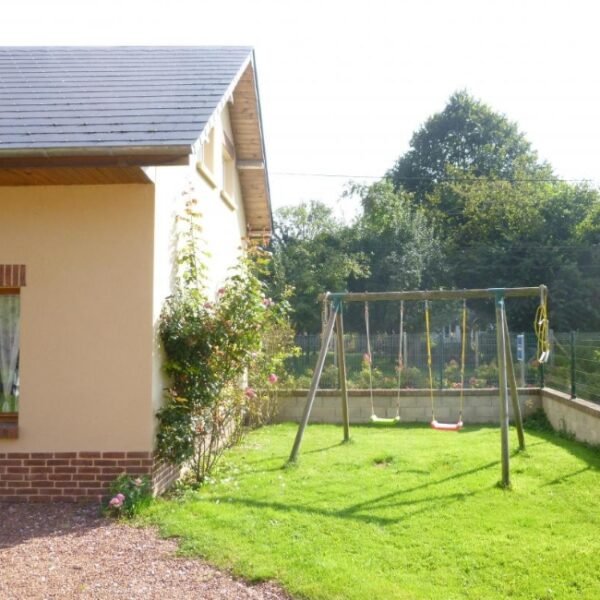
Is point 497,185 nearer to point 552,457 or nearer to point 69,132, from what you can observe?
point 552,457

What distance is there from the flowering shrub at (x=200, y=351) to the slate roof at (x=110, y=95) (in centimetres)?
129

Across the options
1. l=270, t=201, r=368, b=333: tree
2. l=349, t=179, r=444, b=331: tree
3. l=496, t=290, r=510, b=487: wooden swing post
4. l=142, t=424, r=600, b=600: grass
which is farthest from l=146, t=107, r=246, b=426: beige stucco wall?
l=349, t=179, r=444, b=331: tree

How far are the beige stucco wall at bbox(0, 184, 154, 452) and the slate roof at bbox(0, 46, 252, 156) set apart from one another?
0.69 metres

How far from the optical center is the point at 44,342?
22.3ft

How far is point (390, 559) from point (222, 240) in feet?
21.0

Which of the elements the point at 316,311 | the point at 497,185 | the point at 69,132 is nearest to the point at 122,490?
the point at 69,132

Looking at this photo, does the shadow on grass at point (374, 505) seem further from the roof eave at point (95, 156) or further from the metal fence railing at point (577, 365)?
the metal fence railing at point (577, 365)

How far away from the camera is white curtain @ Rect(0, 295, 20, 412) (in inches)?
276

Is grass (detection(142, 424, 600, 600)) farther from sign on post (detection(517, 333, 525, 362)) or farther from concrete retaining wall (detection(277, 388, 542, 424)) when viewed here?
sign on post (detection(517, 333, 525, 362))

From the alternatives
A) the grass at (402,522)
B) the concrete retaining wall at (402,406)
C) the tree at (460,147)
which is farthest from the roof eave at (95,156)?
the tree at (460,147)

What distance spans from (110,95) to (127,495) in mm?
4161

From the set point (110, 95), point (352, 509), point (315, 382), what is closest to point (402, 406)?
point (315, 382)

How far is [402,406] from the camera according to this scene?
12.8 m

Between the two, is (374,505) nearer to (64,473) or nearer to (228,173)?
(64,473)
